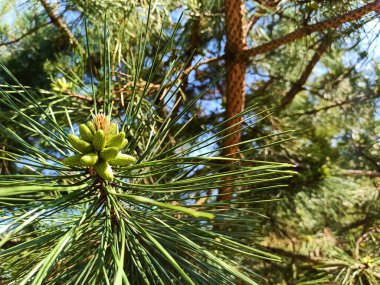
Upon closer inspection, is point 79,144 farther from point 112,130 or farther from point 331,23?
point 331,23

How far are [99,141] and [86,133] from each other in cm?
3

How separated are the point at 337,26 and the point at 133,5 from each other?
648mm

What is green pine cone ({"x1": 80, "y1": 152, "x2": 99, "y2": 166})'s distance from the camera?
0.62 m

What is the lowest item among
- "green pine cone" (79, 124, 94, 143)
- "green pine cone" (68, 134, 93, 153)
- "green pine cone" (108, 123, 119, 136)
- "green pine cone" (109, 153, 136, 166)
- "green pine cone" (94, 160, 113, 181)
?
"green pine cone" (94, 160, 113, 181)

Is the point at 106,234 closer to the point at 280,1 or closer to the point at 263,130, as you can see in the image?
the point at 280,1

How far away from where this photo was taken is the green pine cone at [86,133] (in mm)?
658

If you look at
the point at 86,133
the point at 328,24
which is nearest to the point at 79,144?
the point at 86,133

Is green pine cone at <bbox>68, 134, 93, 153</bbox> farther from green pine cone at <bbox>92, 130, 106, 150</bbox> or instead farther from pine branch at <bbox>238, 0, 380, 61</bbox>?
pine branch at <bbox>238, 0, 380, 61</bbox>

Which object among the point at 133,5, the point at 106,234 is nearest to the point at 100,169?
the point at 106,234

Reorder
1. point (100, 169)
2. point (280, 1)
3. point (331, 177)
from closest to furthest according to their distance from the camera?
point (100, 169), point (280, 1), point (331, 177)

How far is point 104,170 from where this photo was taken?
0.66m

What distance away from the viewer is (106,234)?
0.67 m

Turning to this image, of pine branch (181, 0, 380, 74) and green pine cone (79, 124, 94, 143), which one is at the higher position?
pine branch (181, 0, 380, 74)

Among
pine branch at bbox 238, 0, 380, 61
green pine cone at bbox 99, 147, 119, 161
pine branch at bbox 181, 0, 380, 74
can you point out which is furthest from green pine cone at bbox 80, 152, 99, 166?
pine branch at bbox 238, 0, 380, 61
